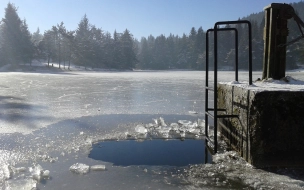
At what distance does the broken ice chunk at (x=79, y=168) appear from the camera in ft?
13.6

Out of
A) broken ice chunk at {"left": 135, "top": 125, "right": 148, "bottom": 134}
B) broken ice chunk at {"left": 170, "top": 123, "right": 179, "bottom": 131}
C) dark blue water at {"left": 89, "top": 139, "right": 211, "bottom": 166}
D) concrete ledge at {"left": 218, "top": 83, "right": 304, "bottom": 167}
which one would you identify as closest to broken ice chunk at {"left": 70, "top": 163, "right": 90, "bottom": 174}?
dark blue water at {"left": 89, "top": 139, "right": 211, "bottom": 166}

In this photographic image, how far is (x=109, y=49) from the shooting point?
76.3 m

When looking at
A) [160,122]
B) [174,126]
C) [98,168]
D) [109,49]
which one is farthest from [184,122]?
[109,49]

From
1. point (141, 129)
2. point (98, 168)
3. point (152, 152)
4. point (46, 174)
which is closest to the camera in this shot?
point (46, 174)

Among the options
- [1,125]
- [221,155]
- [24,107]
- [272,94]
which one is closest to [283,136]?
[272,94]

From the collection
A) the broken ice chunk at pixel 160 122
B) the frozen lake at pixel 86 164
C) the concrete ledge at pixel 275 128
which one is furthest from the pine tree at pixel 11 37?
the concrete ledge at pixel 275 128

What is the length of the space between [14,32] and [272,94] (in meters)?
64.0

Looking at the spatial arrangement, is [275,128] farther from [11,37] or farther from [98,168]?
[11,37]

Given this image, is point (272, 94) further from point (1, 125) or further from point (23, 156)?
point (1, 125)

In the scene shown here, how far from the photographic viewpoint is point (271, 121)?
416 centimetres

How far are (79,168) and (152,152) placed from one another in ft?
4.76

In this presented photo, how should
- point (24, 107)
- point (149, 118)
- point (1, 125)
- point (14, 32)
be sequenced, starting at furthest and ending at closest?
point (14, 32)
point (24, 107)
point (149, 118)
point (1, 125)

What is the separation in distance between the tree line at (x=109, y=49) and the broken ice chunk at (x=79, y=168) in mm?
48710

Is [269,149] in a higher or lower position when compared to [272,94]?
lower
